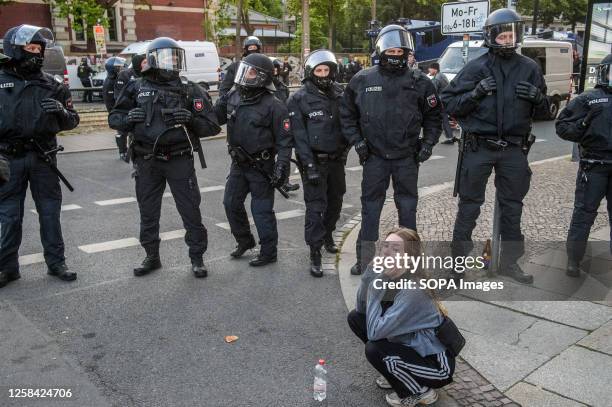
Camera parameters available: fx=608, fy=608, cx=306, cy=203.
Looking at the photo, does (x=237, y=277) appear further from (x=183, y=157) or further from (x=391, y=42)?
(x=391, y=42)

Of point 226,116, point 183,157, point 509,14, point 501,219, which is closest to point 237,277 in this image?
point 183,157

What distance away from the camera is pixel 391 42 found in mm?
4867

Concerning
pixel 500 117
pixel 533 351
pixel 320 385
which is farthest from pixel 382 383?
pixel 500 117

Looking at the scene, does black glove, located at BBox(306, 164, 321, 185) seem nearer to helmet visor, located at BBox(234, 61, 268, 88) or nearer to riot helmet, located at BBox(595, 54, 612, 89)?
helmet visor, located at BBox(234, 61, 268, 88)

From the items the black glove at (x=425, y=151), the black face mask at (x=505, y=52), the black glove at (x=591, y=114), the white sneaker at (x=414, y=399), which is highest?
the black face mask at (x=505, y=52)

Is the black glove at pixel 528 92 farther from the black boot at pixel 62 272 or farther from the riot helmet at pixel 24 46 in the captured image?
the black boot at pixel 62 272

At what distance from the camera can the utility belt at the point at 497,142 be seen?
15.5 ft

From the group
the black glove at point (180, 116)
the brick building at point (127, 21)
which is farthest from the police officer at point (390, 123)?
the brick building at point (127, 21)

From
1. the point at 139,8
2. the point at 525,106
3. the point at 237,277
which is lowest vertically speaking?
the point at 237,277

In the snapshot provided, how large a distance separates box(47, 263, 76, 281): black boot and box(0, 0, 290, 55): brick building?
1126 inches

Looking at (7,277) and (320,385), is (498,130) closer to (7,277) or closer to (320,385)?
(320,385)

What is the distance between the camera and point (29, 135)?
16.2 ft

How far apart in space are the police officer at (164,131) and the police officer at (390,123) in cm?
131

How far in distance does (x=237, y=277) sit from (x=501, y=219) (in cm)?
230
